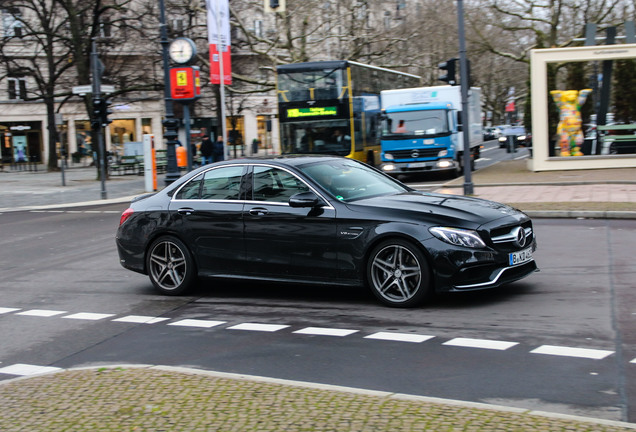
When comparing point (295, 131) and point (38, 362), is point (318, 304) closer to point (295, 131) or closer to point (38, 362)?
point (38, 362)

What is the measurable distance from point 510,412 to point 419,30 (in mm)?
39121

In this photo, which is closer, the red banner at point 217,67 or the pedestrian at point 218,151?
the red banner at point 217,67

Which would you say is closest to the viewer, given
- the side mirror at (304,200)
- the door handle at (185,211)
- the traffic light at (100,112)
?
the side mirror at (304,200)

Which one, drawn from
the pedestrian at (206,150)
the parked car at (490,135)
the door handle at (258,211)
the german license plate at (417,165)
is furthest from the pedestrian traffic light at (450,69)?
the parked car at (490,135)

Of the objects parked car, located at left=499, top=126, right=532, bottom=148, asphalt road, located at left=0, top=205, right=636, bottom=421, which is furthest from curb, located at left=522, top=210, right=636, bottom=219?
parked car, located at left=499, top=126, right=532, bottom=148

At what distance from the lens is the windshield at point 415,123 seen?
27.3 metres

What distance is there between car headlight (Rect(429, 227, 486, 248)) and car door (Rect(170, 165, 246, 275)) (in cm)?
231

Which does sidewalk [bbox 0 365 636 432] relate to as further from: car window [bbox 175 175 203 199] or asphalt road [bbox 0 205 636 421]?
car window [bbox 175 175 203 199]

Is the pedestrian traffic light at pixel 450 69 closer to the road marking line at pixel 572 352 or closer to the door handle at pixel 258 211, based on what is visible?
the door handle at pixel 258 211

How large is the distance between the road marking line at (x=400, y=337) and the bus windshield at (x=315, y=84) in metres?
20.6

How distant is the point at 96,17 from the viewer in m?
36.2

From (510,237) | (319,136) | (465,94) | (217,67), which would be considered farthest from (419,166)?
(510,237)

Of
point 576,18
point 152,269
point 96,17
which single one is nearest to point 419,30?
point 576,18

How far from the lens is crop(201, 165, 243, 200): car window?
893 centimetres
